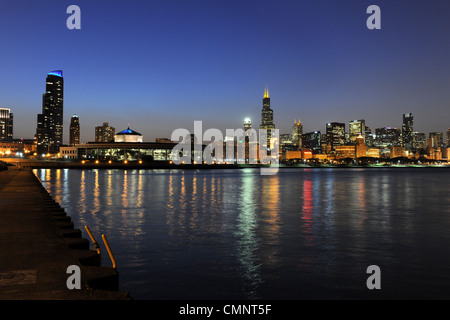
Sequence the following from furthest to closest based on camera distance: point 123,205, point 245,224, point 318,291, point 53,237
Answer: point 123,205, point 245,224, point 53,237, point 318,291

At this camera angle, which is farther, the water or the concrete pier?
the water

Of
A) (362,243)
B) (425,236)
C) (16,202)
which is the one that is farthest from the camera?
(16,202)

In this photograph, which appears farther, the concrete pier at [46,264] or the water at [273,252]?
the water at [273,252]

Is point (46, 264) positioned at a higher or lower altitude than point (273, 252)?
higher

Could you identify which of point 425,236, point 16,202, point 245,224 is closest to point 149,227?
point 245,224

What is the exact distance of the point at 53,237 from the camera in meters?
15.4

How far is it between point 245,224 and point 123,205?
1807 cm

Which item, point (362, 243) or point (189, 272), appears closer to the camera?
point (189, 272)

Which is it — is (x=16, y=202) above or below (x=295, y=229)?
above

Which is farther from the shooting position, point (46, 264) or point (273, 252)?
point (273, 252)

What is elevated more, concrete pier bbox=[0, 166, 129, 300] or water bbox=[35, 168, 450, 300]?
concrete pier bbox=[0, 166, 129, 300]
